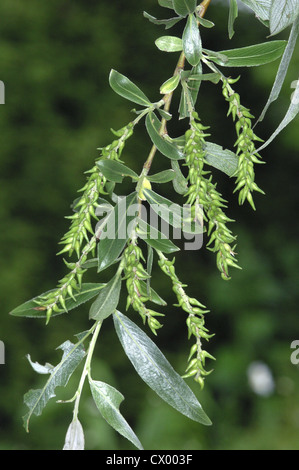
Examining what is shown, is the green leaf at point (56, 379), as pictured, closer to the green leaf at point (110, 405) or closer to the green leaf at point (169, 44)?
the green leaf at point (110, 405)

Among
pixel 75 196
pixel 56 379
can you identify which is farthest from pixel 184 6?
pixel 75 196

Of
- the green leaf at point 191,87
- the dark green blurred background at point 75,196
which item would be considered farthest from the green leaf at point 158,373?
the dark green blurred background at point 75,196

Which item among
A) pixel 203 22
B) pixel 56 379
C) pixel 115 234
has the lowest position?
pixel 56 379

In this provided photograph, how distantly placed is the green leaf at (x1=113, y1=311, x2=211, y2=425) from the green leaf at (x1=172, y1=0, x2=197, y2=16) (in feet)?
0.60

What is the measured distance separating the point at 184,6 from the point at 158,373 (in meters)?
0.21

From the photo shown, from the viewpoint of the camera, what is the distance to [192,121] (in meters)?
0.34

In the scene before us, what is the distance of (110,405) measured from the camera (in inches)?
15.2

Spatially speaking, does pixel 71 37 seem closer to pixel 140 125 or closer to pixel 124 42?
pixel 124 42

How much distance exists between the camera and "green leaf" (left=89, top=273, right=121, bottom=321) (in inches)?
14.5

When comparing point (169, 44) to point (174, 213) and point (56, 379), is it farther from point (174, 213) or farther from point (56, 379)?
point (56, 379)

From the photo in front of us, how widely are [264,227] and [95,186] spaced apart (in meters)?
1.34

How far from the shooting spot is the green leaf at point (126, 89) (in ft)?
1.18

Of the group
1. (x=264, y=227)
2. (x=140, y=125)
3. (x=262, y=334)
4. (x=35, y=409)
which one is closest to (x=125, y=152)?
(x=140, y=125)

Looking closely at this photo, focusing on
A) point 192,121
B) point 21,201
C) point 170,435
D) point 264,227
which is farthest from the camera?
point 264,227
